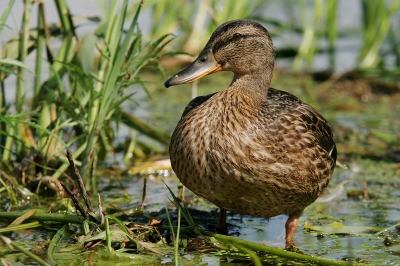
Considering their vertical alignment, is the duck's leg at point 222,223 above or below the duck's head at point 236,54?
below

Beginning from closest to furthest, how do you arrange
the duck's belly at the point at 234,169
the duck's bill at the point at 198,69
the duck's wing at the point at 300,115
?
the duck's belly at the point at 234,169 → the duck's bill at the point at 198,69 → the duck's wing at the point at 300,115

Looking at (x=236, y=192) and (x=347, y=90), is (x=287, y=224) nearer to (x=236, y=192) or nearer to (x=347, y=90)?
(x=236, y=192)

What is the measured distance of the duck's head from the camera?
4816mm

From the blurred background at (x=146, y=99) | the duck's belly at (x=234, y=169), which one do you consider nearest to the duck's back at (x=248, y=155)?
the duck's belly at (x=234, y=169)

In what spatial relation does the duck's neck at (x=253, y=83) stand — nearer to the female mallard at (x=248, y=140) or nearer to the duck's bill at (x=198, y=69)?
the female mallard at (x=248, y=140)

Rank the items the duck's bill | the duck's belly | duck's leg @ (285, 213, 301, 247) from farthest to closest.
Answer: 1. duck's leg @ (285, 213, 301, 247)
2. the duck's bill
3. the duck's belly

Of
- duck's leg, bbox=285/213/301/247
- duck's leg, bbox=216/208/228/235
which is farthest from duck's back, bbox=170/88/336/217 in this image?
duck's leg, bbox=216/208/228/235

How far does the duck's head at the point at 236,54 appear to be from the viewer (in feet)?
15.8

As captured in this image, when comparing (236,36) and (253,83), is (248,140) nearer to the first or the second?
(253,83)

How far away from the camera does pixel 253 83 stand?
16.2 ft

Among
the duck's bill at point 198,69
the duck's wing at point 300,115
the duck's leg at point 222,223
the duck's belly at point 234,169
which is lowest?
the duck's leg at point 222,223

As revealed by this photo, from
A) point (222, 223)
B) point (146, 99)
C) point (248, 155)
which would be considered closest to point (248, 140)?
point (248, 155)

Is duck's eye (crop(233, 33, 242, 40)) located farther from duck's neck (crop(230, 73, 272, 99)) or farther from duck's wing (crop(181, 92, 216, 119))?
duck's wing (crop(181, 92, 216, 119))

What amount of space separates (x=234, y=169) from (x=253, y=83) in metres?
0.79
